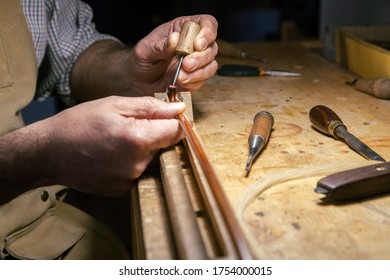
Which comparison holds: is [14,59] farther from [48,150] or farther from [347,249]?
[347,249]

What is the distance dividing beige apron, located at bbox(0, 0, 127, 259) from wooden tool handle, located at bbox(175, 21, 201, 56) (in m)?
0.52

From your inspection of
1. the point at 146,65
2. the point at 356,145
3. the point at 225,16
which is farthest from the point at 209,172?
the point at 225,16

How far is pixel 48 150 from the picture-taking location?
111cm

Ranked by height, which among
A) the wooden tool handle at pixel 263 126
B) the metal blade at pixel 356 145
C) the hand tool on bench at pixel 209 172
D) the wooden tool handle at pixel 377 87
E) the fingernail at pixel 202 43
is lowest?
the wooden tool handle at pixel 377 87

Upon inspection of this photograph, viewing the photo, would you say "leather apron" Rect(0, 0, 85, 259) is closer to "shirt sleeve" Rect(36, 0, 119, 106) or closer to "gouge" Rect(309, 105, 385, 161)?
"shirt sleeve" Rect(36, 0, 119, 106)

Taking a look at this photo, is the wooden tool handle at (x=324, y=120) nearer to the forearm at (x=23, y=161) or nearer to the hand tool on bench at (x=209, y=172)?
the hand tool on bench at (x=209, y=172)

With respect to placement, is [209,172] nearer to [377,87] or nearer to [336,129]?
[336,129]

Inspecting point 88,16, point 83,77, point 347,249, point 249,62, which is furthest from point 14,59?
point 347,249

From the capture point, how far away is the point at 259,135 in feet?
3.65

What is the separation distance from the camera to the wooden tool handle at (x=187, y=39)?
1266 millimetres

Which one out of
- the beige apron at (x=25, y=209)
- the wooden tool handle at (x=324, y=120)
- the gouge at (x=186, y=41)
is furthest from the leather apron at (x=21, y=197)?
the wooden tool handle at (x=324, y=120)

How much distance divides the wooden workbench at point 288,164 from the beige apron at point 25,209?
1.03 ft

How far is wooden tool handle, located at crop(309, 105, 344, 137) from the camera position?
3.85ft
